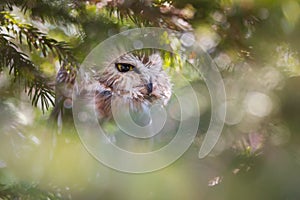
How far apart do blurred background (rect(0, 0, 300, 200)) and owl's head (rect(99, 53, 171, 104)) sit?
0.06 m

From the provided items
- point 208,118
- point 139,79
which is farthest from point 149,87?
point 208,118

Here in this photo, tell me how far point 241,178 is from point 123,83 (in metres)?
0.36

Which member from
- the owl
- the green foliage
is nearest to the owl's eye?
the owl

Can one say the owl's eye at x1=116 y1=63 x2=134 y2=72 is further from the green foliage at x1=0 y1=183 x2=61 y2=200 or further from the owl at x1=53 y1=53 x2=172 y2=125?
the green foliage at x1=0 y1=183 x2=61 y2=200

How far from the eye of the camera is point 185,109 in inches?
18.6

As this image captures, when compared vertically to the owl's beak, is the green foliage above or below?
above

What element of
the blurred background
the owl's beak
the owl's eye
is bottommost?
the owl's beak

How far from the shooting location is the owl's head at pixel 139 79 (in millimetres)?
622

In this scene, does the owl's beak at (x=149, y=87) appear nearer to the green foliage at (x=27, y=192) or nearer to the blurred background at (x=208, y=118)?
the blurred background at (x=208, y=118)

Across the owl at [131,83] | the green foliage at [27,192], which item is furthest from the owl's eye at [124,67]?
the green foliage at [27,192]

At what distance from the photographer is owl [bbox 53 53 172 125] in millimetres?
621

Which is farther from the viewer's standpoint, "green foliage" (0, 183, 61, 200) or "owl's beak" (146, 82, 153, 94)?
"owl's beak" (146, 82, 153, 94)

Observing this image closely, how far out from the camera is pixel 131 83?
67 cm

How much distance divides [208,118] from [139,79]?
0.26 metres
